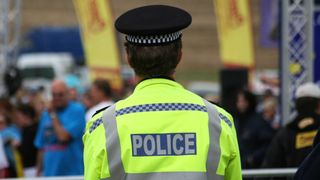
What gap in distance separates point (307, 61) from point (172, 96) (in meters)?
5.81

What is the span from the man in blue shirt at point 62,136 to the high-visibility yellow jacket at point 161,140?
539cm

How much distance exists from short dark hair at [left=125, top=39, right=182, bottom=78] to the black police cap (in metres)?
0.02

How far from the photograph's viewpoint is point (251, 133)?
360 inches

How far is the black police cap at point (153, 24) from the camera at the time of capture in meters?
3.15

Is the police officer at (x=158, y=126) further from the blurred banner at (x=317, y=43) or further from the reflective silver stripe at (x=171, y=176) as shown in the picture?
the blurred banner at (x=317, y=43)

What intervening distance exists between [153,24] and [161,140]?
16.9 inches

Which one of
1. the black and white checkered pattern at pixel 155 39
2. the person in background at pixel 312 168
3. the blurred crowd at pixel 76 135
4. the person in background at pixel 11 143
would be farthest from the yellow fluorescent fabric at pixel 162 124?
the person in background at pixel 11 143

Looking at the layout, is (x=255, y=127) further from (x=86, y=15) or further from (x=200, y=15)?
(x=200, y=15)

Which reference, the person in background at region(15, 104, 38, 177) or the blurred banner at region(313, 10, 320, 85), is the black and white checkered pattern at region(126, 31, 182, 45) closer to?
the blurred banner at region(313, 10, 320, 85)

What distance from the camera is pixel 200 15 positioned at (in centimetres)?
3762

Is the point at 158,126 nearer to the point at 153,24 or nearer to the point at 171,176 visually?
the point at 171,176

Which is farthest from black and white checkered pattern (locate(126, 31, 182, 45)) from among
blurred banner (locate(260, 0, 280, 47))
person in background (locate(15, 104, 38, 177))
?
blurred banner (locate(260, 0, 280, 47))

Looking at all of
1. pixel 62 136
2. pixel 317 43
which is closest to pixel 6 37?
pixel 317 43

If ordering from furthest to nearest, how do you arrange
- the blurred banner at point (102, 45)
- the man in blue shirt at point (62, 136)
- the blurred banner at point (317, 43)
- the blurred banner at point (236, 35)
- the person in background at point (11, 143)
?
the blurred banner at point (102, 45), the blurred banner at point (236, 35), the blurred banner at point (317, 43), the person in background at point (11, 143), the man in blue shirt at point (62, 136)
